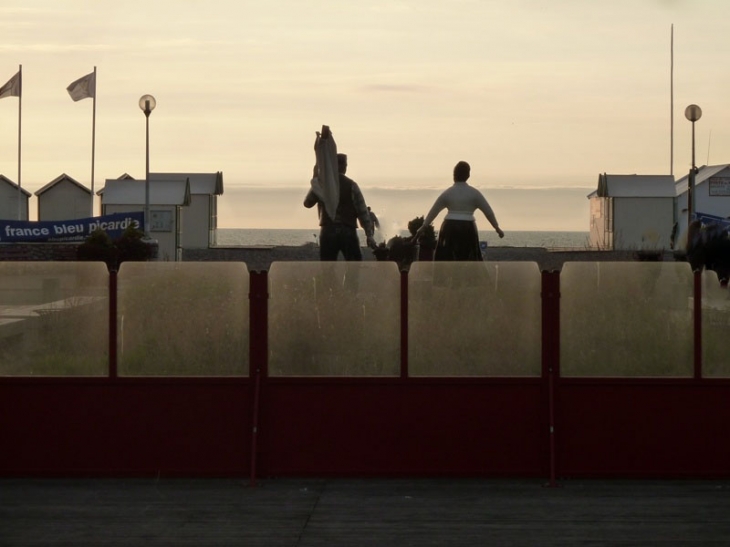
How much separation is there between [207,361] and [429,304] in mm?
1683

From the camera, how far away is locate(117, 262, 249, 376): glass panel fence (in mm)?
10586

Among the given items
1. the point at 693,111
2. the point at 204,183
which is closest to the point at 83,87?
the point at 204,183

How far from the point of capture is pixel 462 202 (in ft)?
48.0

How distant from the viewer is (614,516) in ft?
29.7

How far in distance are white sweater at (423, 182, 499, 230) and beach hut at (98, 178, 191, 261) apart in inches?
1804

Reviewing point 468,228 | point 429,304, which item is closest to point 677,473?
point 429,304

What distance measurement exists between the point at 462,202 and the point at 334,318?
4295 millimetres

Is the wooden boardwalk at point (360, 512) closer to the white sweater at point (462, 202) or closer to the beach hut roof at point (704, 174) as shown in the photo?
the white sweater at point (462, 202)

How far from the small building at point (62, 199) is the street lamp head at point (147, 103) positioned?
2926 cm

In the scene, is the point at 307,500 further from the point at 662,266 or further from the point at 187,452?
the point at 662,266

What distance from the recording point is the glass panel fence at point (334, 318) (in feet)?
34.7

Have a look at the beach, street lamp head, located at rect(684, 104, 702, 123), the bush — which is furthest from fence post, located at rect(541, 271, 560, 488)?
the beach

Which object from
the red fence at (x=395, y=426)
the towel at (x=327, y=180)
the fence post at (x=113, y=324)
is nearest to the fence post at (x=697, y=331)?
the red fence at (x=395, y=426)

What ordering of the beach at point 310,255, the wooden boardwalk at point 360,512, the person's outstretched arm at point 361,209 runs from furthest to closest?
the beach at point 310,255 → the person's outstretched arm at point 361,209 → the wooden boardwalk at point 360,512
